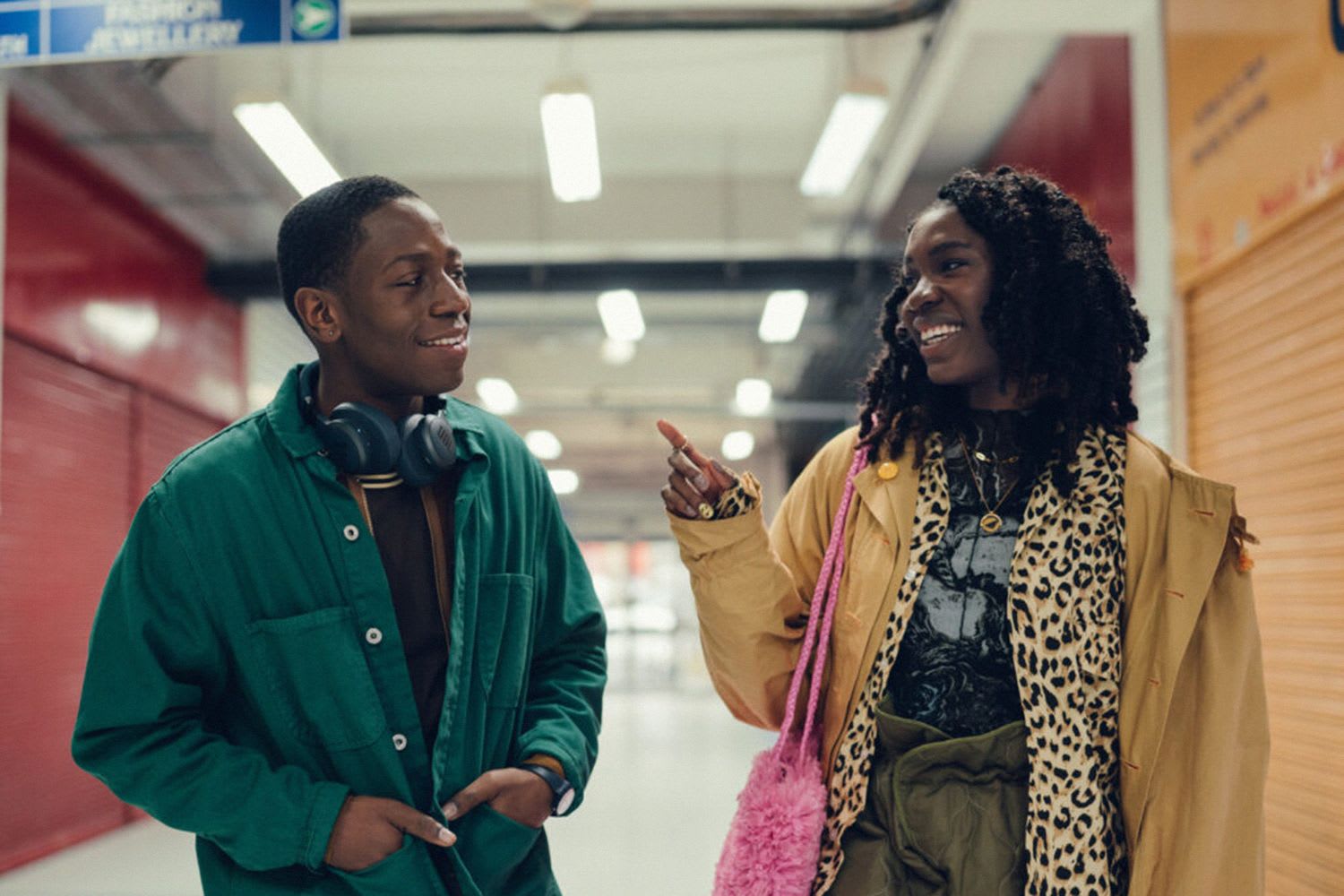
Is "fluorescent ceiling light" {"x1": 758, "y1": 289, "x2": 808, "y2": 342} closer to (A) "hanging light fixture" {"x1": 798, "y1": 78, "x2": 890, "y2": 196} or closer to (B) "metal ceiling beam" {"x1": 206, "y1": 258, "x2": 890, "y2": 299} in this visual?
(B) "metal ceiling beam" {"x1": 206, "y1": 258, "x2": 890, "y2": 299}

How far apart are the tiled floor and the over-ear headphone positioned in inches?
160

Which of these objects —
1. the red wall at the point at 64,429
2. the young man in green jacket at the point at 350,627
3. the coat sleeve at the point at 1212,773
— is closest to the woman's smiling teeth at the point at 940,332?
the coat sleeve at the point at 1212,773

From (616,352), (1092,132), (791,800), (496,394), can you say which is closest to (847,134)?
(1092,132)

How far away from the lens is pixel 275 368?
11469 millimetres

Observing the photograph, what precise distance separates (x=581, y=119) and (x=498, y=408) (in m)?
8.68

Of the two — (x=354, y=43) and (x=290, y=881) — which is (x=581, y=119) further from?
(x=290, y=881)

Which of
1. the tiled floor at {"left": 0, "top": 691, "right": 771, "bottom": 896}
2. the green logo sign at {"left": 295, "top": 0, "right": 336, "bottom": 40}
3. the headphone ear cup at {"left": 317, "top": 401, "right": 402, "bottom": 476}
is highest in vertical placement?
the green logo sign at {"left": 295, "top": 0, "right": 336, "bottom": 40}

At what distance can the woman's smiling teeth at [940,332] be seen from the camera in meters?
1.90

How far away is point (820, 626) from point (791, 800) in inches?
10.9

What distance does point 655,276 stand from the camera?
A: 9461 mm

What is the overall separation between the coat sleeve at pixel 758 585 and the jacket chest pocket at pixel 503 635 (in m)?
0.25

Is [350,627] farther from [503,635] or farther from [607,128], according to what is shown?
[607,128]

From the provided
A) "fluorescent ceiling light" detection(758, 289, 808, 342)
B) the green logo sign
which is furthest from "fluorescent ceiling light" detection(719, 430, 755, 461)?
the green logo sign

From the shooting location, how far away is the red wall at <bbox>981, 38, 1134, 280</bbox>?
6.29m
